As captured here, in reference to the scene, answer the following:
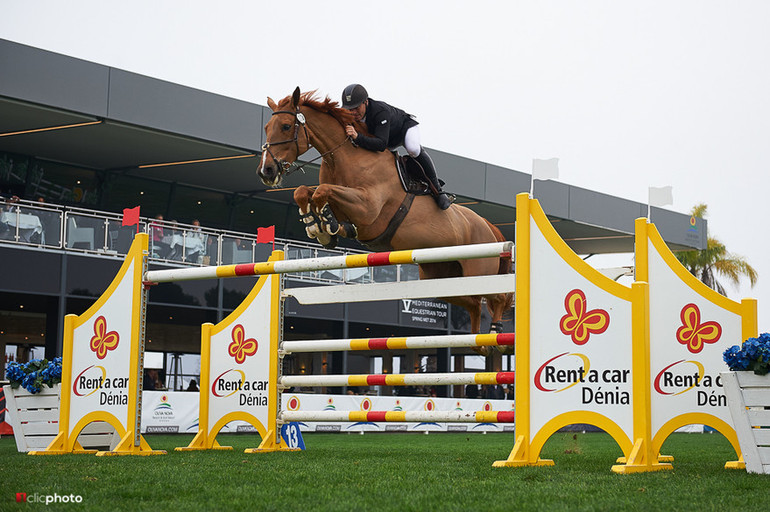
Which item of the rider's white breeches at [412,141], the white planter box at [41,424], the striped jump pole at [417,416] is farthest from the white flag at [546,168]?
the white planter box at [41,424]

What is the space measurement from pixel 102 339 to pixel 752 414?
464 centimetres

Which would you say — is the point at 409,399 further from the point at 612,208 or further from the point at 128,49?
the point at 128,49

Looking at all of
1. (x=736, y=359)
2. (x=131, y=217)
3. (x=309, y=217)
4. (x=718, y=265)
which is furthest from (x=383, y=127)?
(x=718, y=265)

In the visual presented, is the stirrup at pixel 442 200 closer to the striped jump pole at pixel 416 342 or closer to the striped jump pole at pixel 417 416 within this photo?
the striped jump pole at pixel 416 342

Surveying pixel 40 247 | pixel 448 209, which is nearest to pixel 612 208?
pixel 40 247

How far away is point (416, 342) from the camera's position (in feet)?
17.9

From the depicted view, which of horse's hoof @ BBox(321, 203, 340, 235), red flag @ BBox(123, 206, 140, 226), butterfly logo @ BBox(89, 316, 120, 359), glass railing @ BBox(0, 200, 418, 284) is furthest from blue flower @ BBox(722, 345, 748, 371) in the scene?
glass railing @ BBox(0, 200, 418, 284)

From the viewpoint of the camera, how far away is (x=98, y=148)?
17.5 m

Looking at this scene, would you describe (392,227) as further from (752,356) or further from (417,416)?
(752,356)

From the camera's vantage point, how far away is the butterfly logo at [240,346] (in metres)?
6.94

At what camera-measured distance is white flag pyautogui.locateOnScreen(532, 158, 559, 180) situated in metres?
5.74

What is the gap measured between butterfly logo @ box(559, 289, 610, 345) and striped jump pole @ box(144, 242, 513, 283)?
45 cm

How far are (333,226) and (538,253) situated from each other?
4.23ft

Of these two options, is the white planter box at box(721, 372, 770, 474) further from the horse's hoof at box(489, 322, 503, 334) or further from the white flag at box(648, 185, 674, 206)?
the white flag at box(648, 185, 674, 206)
